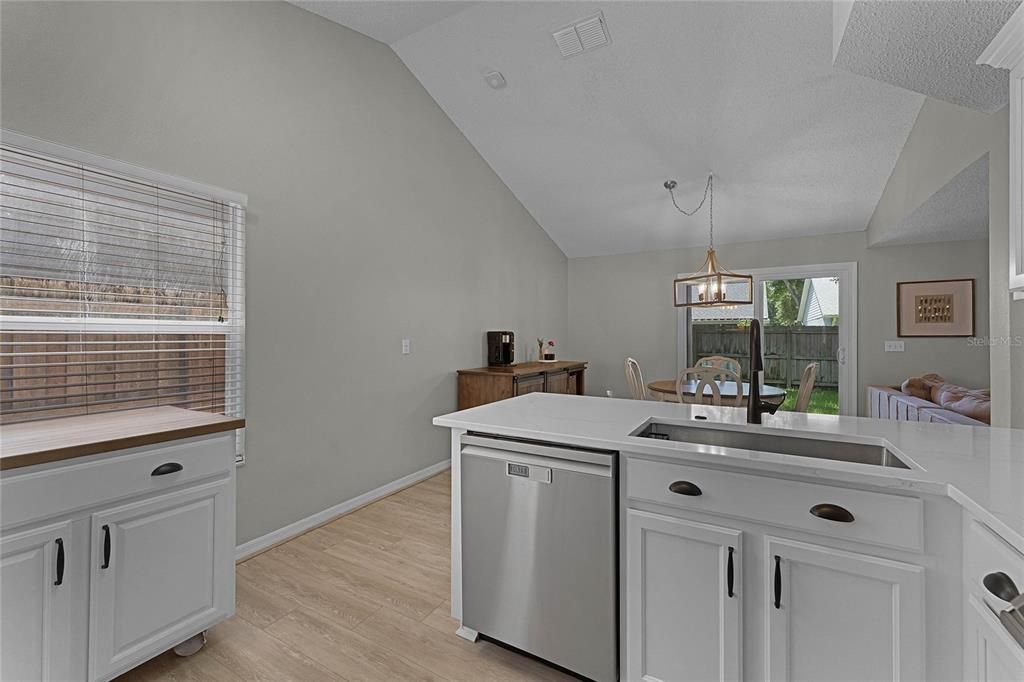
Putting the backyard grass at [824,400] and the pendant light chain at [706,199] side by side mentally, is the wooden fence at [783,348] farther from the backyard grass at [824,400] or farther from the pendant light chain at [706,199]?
the pendant light chain at [706,199]

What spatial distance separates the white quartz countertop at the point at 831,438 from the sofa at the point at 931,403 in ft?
4.81

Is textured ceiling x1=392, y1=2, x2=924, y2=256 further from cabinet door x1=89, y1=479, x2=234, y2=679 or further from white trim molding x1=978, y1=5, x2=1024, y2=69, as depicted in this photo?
cabinet door x1=89, y1=479, x2=234, y2=679

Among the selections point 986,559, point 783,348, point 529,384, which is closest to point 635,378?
point 529,384

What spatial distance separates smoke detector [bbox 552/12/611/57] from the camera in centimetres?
314

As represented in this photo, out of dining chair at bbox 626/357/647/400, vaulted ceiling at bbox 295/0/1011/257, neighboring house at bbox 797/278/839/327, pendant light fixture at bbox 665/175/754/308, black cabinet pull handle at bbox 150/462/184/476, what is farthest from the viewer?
neighboring house at bbox 797/278/839/327

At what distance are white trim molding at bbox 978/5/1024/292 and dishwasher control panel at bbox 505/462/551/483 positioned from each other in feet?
4.81

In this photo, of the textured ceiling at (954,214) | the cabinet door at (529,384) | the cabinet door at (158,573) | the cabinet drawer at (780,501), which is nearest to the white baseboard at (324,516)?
the cabinet door at (158,573)

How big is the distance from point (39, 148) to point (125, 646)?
74.5 inches

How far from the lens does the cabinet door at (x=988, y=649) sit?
2.83ft

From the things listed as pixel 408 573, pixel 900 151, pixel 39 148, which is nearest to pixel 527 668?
Answer: pixel 408 573

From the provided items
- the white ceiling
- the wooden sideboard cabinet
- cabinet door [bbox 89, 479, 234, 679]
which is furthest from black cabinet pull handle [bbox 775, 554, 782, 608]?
the white ceiling

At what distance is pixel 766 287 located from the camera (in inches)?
219

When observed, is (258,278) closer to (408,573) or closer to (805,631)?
(408,573)

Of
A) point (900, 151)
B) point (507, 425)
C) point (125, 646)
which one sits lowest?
point (125, 646)
